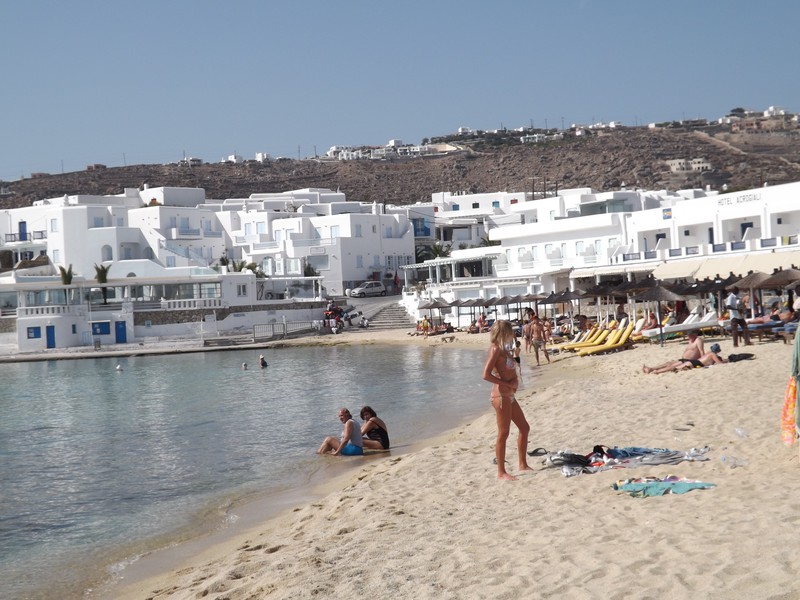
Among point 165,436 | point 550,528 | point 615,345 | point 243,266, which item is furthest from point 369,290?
point 550,528

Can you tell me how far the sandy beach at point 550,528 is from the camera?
6.49 metres

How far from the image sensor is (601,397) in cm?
1820

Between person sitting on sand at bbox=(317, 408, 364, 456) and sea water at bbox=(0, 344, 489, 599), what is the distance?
1.03ft

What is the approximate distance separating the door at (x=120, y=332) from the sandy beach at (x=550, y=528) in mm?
48093

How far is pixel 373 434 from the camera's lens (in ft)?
57.9

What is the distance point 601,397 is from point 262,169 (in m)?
140

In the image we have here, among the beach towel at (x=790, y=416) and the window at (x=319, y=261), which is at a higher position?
the window at (x=319, y=261)

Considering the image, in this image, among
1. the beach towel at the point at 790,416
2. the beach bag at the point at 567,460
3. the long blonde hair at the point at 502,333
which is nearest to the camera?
the beach towel at the point at 790,416

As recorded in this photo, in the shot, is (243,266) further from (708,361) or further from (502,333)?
(502,333)

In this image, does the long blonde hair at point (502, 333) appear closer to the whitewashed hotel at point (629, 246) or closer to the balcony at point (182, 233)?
the whitewashed hotel at point (629, 246)

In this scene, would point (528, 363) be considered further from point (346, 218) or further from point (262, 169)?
point (262, 169)

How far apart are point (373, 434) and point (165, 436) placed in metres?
7.64

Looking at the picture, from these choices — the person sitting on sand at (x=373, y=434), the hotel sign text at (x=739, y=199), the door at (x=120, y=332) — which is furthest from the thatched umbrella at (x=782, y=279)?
the door at (x=120, y=332)

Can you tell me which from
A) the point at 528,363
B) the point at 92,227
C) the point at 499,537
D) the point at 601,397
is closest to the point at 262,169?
the point at 92,227
